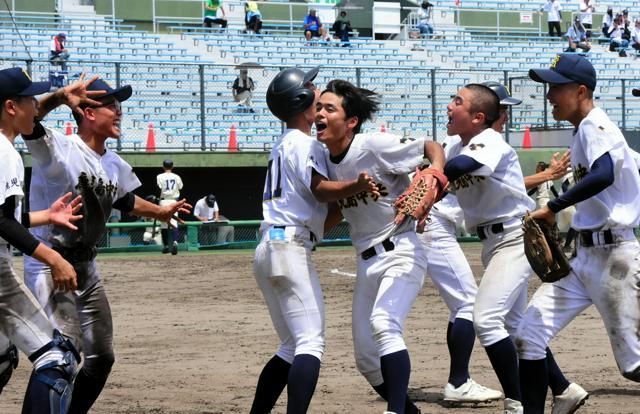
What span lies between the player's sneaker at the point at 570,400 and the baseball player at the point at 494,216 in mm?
131

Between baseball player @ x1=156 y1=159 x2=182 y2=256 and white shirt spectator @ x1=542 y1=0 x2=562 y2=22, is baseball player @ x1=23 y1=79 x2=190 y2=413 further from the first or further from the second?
white shirt spectator @ x1=542 y1=0 x2=562 y2=22

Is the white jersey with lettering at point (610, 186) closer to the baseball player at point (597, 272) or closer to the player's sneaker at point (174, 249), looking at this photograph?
the baseball player at point (597, 272)

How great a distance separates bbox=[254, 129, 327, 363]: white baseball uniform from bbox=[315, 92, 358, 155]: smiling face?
106 millimetres

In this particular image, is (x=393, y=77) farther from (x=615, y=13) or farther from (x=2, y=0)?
(x=615, y=13)

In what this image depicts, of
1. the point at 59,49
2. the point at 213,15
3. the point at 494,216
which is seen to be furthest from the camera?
the point at 213,15

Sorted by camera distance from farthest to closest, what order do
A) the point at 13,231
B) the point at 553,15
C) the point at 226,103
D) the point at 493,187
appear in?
the point at 553,15 < the point at 226,103 < the point at 493,187 < the point at 13,231

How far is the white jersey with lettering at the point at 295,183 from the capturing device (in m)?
6.05

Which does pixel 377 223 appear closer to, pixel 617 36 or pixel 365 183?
pixel 365 183

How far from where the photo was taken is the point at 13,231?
5.21m

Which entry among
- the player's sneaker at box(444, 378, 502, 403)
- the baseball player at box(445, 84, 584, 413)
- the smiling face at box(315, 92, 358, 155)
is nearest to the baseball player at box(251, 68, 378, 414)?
the smiling face at box(315, 92, 358, 155)

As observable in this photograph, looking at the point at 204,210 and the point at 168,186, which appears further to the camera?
the point at 204,210

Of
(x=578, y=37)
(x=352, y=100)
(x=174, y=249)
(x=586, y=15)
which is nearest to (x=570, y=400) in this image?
(x=352, y=100)

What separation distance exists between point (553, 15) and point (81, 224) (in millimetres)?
31455

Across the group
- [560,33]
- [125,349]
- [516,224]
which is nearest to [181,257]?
[125,349]
